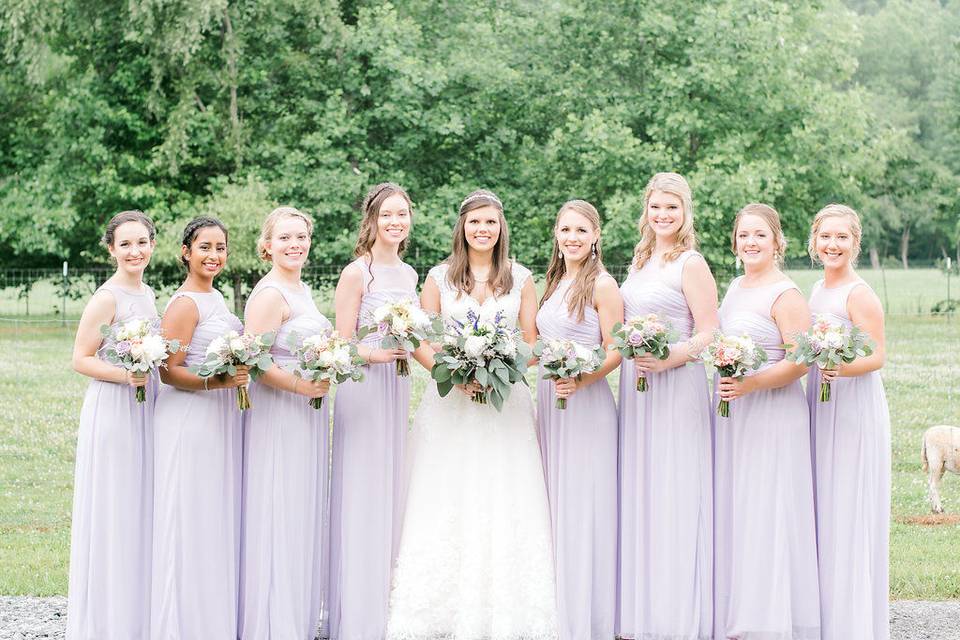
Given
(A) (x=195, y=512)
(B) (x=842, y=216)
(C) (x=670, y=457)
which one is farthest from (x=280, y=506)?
(B) (x=842, y=216)

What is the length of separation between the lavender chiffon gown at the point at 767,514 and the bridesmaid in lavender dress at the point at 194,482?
285 centimetres

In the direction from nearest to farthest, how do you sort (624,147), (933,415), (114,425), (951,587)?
(114,425) → (951,587) → (933,415) → (624,147)

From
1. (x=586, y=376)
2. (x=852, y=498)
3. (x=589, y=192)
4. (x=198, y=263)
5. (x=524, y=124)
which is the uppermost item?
(x=524, y=124)

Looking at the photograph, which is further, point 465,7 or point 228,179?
point 465,7

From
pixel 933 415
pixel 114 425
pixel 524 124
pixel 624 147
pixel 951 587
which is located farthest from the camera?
pixel 524 124

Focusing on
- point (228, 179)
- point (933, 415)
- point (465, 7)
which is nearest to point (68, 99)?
point (228, 179)

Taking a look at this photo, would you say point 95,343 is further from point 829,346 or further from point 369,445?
point 829,346

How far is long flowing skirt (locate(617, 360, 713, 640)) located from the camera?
666 cm

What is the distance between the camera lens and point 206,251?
6.59m

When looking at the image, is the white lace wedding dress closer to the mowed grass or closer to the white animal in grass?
the mowed grass

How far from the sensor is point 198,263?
21.6ft

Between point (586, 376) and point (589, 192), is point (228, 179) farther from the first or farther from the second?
point (586, 376)

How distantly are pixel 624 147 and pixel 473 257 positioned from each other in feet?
67.2

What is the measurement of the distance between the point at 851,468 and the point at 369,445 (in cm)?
281
